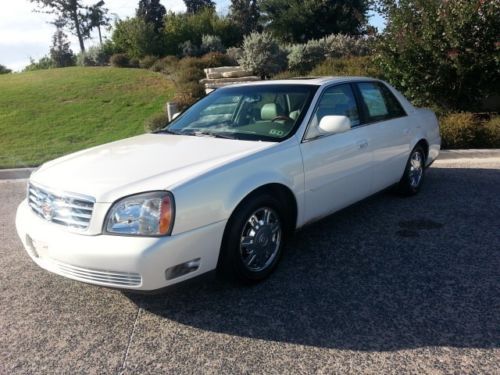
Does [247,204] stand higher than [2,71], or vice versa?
[2,71]

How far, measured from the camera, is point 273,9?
2291 centimetres

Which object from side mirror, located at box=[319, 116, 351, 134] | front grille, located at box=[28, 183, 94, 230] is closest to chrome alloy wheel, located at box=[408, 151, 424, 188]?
side mirror, located at box=[319, 116, 351, 134]

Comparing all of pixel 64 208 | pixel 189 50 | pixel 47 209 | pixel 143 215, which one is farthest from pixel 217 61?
pixel 143 215

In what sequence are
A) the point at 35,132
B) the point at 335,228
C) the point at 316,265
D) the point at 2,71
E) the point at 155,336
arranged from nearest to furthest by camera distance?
the point at 155,336 → the point at 316,265 → the point at 335,228 → the point at 35,132 → the point at 2,71

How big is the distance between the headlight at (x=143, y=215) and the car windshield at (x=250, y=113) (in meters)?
1.21

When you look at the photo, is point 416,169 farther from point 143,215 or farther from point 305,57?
point 305,57

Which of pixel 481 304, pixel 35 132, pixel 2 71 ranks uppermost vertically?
pixel 2 71

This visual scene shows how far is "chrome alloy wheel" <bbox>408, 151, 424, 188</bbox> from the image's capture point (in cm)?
542

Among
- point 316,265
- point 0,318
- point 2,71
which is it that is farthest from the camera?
point 2,71

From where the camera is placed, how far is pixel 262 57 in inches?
545

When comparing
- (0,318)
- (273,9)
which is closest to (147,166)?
(0,318)

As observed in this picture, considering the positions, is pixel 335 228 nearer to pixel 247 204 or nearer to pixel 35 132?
pixel 247 204

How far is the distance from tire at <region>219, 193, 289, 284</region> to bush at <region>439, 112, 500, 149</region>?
18.6 feet

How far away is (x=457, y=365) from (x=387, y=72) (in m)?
8.61
